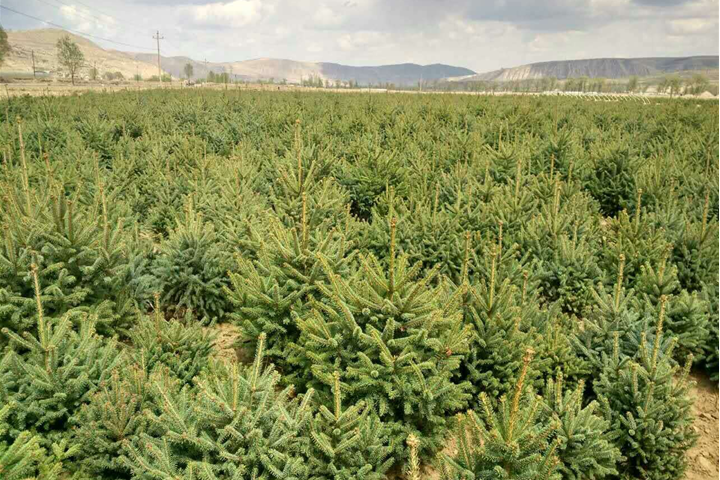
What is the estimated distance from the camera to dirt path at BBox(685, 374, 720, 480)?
432cm

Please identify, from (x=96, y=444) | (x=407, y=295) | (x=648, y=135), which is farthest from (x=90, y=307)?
(x=648, y=135)

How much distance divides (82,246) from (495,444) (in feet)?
14.7

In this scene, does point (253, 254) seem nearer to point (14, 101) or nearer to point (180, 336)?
point (180, 336)

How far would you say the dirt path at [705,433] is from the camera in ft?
14.2

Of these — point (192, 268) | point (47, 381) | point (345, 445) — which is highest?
point (192, 268)

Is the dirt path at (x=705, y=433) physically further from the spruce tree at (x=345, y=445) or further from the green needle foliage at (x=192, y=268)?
the green needle foliage at (x=192, y=268)


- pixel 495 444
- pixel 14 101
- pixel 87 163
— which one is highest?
pixel 14 101

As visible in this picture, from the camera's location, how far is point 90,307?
4.70 m

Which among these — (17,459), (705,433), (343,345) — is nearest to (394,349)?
(343,345)

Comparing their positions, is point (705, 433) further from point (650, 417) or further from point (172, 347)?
point (172, 347)

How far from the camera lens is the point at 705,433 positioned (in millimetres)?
4793

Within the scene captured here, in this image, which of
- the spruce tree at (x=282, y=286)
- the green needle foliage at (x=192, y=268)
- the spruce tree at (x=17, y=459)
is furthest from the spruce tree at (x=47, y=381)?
the green needle foliage at (x=192, y=268)

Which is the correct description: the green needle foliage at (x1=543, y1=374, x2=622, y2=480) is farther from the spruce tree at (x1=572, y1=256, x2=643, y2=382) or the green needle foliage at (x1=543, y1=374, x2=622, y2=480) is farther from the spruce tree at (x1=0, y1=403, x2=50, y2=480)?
the spruce tree at (x1=0, y1=403, x2=50, y2=480)

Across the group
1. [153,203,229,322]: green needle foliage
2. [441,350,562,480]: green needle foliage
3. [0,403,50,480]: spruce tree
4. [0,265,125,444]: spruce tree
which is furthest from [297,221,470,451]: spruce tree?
[153,203,229,322]: green needle foliage
